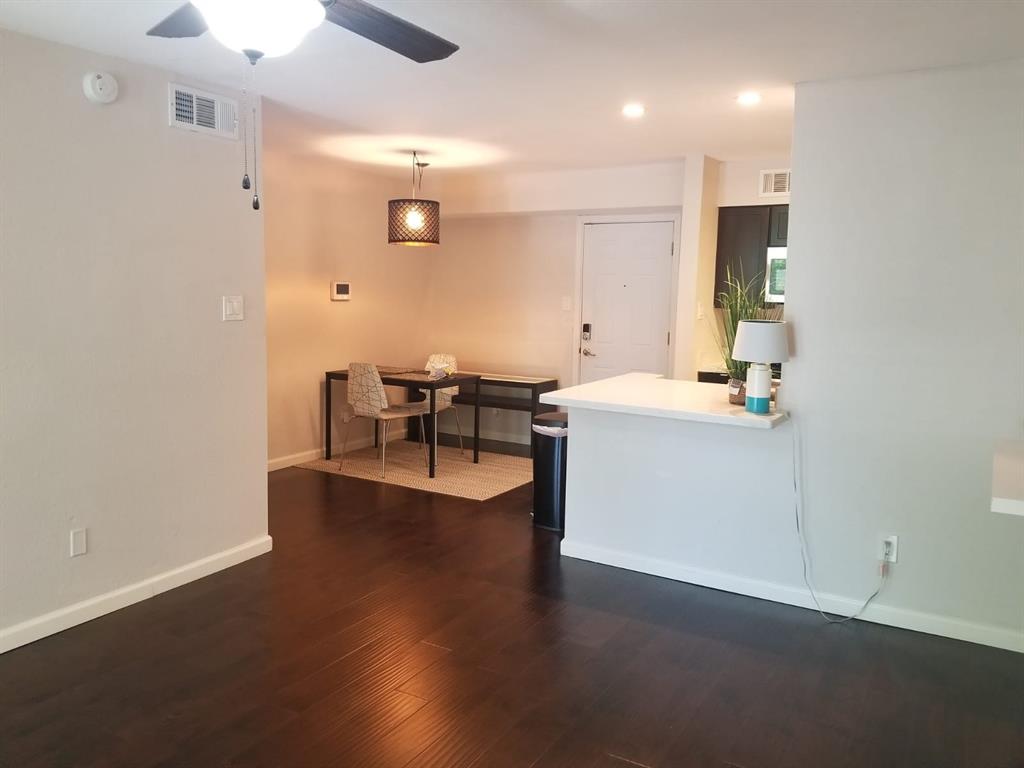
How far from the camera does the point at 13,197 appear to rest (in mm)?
2807

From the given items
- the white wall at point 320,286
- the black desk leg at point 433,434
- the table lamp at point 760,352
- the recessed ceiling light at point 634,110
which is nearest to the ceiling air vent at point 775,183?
the recessed ceiling light at point 634,110

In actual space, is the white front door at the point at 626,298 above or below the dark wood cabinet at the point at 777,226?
below

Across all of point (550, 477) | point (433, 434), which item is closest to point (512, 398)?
point (433, 434)

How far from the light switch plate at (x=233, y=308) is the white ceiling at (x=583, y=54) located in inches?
40.2

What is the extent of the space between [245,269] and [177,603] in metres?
1.62

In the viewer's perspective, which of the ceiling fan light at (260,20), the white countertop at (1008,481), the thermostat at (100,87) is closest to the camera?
the ceiling fan light at (260,20)

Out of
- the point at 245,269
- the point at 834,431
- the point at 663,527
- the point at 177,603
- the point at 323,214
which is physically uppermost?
the point at 323,214

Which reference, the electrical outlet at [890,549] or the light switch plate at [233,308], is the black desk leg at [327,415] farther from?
the electrical outlet at [890,549]

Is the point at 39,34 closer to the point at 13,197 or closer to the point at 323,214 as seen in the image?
the point at 13,197

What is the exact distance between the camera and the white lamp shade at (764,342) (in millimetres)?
3221

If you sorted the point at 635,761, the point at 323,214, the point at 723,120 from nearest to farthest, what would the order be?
1. the point at 635,761
2. the point at 723,120
3. the point at 323,214

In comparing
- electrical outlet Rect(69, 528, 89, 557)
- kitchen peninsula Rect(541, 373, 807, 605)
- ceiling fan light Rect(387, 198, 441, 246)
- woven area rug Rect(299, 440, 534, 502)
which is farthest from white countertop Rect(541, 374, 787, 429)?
electrical outlet Rect(69, 528, 89, 557)

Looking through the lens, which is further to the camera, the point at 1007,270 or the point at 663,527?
the point at 663,527

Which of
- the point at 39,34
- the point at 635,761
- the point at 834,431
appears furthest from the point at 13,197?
the point at 834,431
